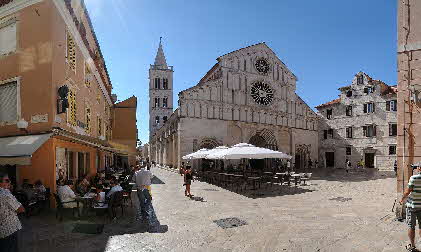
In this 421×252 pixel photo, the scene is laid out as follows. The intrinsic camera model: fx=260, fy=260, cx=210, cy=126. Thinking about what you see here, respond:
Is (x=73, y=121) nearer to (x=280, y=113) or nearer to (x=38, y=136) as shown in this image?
(x=38, y=136)

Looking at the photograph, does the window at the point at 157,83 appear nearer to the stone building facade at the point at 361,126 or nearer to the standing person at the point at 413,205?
the stone building facade at the point at 361,126

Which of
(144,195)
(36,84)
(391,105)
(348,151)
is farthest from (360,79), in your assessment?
(36,84)

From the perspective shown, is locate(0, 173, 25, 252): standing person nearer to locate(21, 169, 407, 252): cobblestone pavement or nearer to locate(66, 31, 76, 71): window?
locate(21, 169, 407, 252): cobblestone pavement

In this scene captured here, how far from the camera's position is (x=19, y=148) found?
7801 mm

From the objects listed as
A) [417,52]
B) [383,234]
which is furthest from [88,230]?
[417,52]

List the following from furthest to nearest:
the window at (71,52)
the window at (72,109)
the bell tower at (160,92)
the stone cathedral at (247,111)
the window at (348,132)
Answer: the bell tower at (160,92), the window at (348,132), the stone cathedral at (247,111), the window at (72,109), the window at (71,52)

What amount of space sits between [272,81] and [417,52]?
26818 mm

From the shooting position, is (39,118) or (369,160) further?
(369,160)

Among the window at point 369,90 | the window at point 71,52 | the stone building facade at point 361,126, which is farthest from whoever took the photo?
the window at point 369,90

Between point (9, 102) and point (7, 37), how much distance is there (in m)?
2.57

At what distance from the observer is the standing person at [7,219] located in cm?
364

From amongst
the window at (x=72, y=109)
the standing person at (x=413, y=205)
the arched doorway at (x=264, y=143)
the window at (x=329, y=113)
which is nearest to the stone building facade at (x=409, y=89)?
the standing person at (x=413, y=205)

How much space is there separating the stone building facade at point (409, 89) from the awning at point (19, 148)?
424 inches

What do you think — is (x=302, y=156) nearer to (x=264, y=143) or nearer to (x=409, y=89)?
(x=264, y=143)
